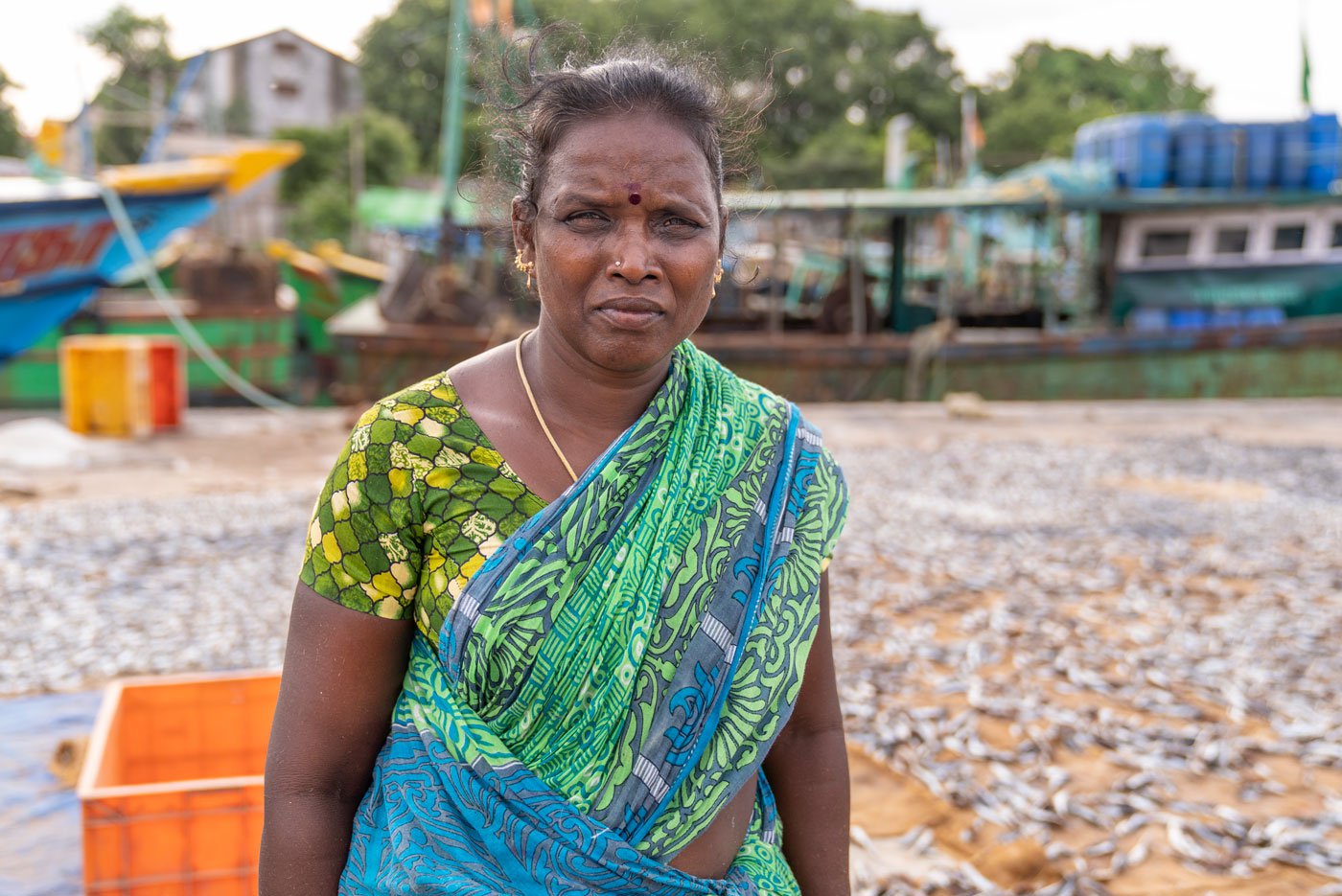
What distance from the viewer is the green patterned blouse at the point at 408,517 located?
1.33 meters

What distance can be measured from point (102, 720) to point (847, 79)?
36.0m

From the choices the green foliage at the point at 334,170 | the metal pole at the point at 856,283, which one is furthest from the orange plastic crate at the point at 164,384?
the green foliage at the point at 334,170

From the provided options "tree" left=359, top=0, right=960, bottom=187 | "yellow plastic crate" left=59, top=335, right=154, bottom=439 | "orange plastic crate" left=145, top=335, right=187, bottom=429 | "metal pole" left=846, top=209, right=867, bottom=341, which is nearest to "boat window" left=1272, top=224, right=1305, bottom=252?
"metal pole" left=846, top=209, right=867, bottom=341

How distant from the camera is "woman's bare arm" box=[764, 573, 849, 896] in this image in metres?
1.60

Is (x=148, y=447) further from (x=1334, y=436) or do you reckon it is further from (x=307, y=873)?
(x=1334, y=436)

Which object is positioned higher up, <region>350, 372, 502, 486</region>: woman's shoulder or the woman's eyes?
the woman's eyes

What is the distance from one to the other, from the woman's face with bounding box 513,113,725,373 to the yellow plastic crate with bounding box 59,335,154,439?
908cm

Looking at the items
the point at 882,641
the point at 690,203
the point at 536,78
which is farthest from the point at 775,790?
the point at 882,641

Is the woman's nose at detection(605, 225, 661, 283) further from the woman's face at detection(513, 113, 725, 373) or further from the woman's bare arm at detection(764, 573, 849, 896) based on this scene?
the woman's bare arm at detection(764, 573, 849, 896)

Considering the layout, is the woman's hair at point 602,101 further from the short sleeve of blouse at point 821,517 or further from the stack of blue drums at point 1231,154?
the stack of blue drums at point 1231,154

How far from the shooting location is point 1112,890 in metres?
Result: 2.76

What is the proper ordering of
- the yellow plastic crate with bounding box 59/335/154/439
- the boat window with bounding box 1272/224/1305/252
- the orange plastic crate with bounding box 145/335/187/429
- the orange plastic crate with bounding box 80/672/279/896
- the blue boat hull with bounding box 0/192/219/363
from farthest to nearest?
the boat window with bounding box 1272/224/1305/252
the blue boat hull with bounding box 0/192/219/363
the orange plastic crate with bounding box 145/335/187/429
the yellow plastic crate with bounding box 59/335/154/439
the orange plastic crate with bounding box 80/672/279/896

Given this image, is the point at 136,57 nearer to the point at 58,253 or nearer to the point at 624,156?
the point at 58,253

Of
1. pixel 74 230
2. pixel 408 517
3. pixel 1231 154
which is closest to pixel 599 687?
pixel 408 517
